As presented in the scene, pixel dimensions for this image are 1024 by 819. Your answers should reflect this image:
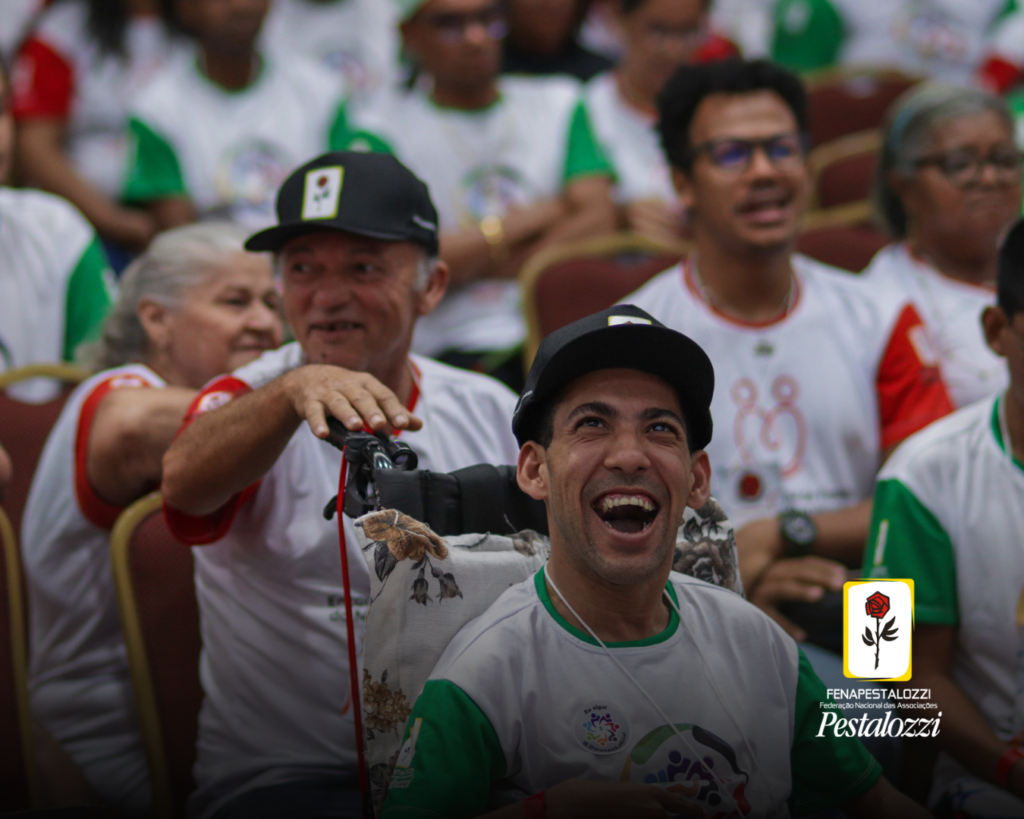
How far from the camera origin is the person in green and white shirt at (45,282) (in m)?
2.89

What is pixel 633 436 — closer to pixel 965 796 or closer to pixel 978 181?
pixel 965 796

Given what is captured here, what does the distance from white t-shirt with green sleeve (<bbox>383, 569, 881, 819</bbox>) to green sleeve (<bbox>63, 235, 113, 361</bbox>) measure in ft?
6.17

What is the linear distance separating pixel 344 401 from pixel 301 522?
435 mm

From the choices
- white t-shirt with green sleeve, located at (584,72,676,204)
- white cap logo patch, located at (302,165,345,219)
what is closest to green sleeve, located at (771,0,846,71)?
white t-shirt with green sleeve, located at (584,72,676,204)

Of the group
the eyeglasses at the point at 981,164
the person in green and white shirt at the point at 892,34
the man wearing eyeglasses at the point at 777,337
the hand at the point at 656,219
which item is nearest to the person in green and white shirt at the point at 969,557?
the man wearing eyeglasses at the point at 777,337

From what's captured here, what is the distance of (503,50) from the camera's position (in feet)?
14.5

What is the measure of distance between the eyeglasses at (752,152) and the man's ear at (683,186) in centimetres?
12

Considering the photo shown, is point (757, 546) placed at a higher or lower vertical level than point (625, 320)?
lower

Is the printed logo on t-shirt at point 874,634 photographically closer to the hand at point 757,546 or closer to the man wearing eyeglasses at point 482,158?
the hand at point 757,546

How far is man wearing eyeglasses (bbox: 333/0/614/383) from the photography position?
11.1ft

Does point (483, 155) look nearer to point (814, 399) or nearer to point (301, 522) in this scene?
point (814, 399)

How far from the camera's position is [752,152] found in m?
2.69

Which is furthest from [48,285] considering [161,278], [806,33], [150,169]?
[806,33]
